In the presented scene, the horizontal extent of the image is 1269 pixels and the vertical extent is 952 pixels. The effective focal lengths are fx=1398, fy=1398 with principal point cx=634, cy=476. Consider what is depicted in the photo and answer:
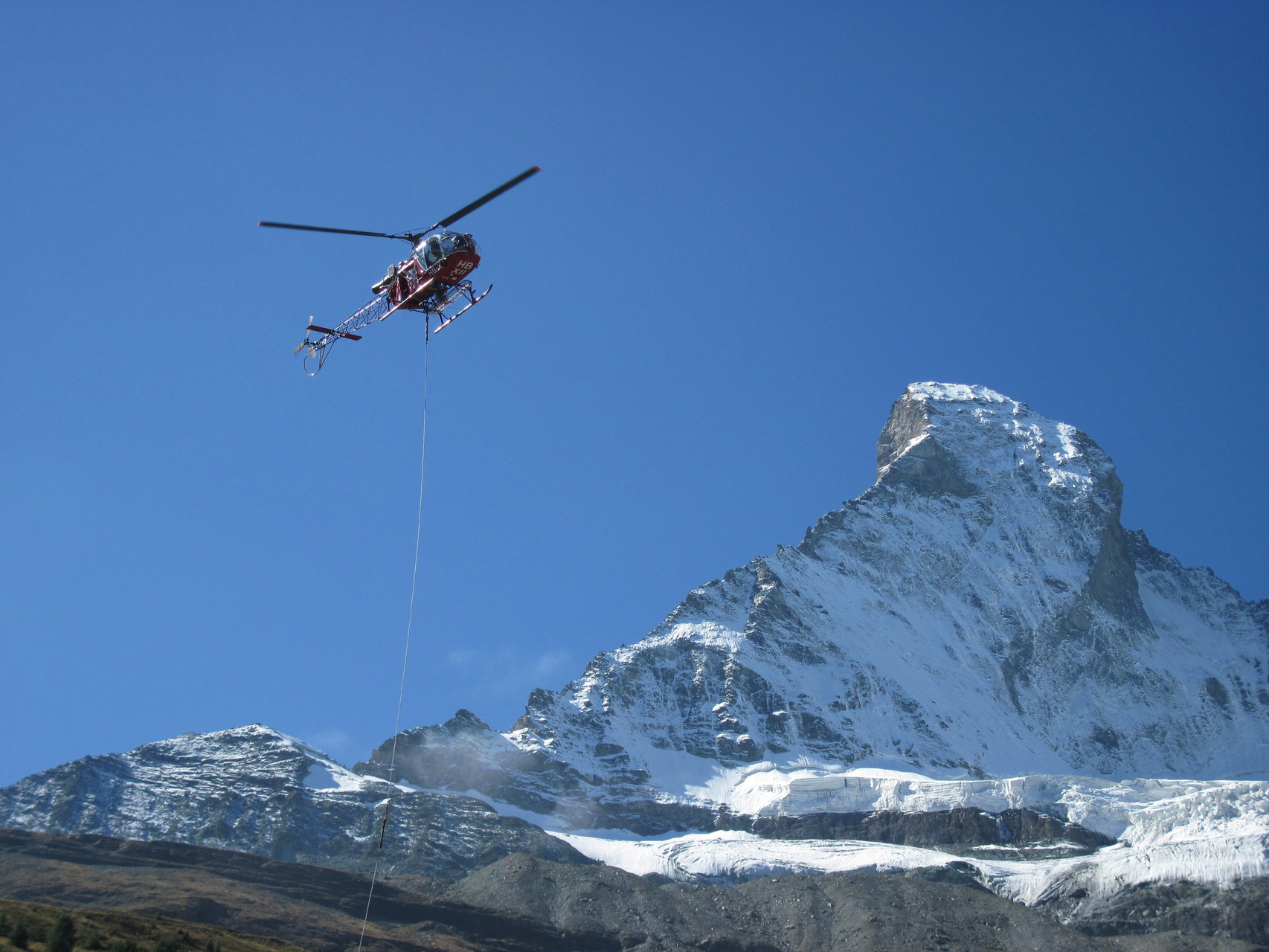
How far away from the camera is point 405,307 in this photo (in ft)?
237

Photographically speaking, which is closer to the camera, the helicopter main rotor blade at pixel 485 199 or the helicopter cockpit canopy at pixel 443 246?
the helicopter main rotor blade at pixel 485 199

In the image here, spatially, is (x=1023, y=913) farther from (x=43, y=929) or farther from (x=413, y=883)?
(x=43, y=929)

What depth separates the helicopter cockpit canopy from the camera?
69625 millimetres

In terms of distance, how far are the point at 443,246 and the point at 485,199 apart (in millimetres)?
8975

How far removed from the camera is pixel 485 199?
61.2 metres

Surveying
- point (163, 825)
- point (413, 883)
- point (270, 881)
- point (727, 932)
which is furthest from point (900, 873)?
point (163, 825)

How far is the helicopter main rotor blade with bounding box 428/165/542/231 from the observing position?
5781 cm

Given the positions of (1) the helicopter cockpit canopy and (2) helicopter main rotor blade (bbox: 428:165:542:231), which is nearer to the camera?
(2) helicopter main rotor blade (bbox: 428:165:542:231)

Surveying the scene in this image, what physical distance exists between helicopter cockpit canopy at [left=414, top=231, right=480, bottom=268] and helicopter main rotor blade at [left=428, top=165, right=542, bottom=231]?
0.72m

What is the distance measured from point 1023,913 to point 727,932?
3355cm

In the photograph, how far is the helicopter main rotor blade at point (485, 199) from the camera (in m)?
57.8

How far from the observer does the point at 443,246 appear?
6969 cm

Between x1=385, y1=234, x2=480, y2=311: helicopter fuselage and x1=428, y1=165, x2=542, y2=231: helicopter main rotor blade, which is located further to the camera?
x1=385, y1=234, x2=480, y2=311: helicopter fuselage

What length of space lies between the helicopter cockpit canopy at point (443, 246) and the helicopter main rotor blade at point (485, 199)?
723 millimetres
